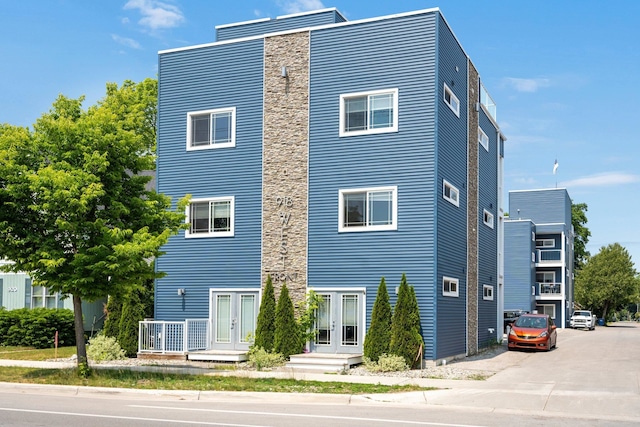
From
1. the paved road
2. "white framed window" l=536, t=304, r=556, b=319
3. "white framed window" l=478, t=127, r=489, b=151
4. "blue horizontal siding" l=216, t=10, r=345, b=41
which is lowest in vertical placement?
the paved road

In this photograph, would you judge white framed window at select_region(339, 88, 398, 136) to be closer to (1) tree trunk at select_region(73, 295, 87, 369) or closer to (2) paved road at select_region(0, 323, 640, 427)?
(2) paved road at select_region(0, 323, 640, 427)

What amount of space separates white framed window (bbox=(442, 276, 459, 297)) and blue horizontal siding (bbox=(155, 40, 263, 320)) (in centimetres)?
651

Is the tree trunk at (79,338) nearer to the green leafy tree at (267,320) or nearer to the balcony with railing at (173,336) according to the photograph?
the balcony with railing at (173,336)

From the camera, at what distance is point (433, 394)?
16.6 meters

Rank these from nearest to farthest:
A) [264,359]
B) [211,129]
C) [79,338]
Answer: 1. [79,338]
2. [264,359]
3. [211,129]

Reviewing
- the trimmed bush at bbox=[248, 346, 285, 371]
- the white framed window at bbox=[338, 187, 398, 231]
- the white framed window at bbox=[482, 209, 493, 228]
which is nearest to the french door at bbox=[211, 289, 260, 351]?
the trimmed bush at bbox=[248, 346, 285, 371]

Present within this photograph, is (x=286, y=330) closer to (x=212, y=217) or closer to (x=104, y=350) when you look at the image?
(x=212, y=217)

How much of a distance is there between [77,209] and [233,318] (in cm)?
911

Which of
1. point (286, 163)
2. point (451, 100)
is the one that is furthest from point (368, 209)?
point (451, 100)

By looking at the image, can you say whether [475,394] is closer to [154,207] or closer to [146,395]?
[146,395]

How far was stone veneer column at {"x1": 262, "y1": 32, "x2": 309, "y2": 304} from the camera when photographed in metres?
25.6

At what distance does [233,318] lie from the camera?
26.3 m

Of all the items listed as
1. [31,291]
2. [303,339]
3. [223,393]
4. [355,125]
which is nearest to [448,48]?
[355,125]

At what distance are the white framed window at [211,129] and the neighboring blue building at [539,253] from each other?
38.7 meters
